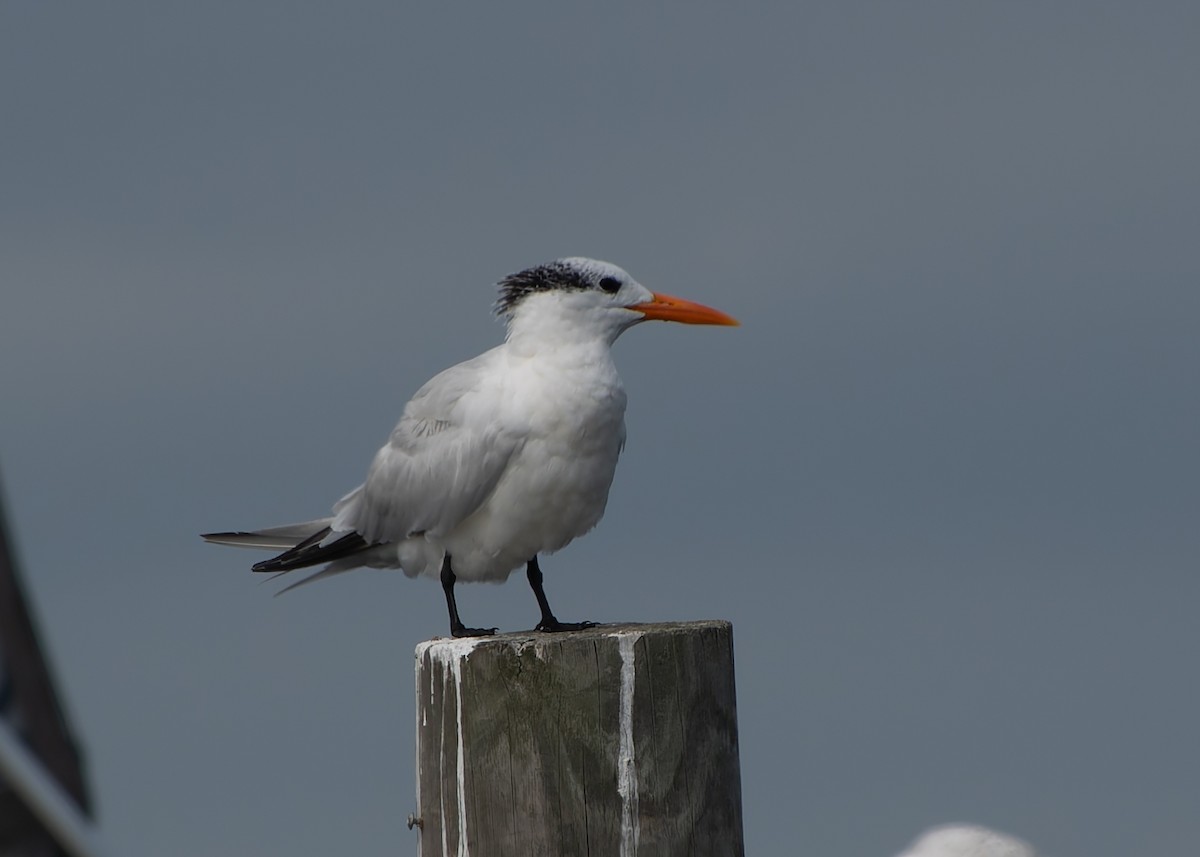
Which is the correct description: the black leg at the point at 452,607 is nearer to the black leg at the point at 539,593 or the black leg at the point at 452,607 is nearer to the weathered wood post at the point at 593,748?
the black leg at the point at 539,593

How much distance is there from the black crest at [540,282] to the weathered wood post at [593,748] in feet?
8.45

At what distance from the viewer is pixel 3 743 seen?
3.78 ft

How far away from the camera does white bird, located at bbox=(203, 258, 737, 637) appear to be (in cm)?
649

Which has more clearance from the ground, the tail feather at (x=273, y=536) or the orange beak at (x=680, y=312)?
the orange beak at (x=680, y=312)

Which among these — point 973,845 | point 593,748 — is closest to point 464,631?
point 593,748

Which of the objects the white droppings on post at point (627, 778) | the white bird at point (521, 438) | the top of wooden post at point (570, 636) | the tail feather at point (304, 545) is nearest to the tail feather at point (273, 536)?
the tail feather at point (304, 545)

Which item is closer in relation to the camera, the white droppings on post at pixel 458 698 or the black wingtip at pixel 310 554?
the white droppings on post at pixel 458 698

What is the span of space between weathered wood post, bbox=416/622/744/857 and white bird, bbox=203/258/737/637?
1837 mm

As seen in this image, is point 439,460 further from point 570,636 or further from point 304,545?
point 570,636

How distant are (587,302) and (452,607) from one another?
1.46 m

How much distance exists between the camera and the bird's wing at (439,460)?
21.6ft

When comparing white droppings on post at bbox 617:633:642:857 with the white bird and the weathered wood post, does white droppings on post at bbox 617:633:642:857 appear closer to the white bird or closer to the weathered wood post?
the weathered wood post

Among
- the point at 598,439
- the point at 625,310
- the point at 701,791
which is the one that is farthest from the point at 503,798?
the point at 625,310

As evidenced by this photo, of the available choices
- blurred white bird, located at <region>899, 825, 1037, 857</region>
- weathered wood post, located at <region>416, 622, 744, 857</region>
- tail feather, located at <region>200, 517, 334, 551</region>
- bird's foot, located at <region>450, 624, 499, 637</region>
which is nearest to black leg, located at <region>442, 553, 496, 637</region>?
bird's foot, located at <region>450, 624, 499, 637</region>
